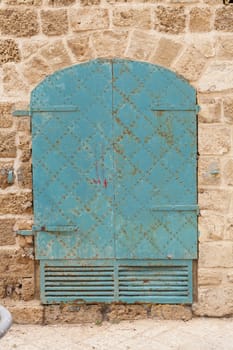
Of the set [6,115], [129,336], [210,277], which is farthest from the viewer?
[210,277]

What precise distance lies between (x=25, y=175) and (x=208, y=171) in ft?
4.90

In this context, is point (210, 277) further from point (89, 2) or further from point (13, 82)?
point (89, 2)

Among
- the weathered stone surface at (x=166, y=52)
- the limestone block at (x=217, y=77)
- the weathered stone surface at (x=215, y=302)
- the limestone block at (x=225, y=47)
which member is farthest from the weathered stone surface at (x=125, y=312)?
the limestone block at (x=225, y=47)

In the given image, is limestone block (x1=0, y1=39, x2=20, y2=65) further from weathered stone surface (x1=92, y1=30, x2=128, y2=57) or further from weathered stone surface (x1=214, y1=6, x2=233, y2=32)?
weathered stone surface (x1=214, y1=6, x2=233, y2=32)

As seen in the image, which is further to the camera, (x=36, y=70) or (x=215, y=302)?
(x=215, y=302)

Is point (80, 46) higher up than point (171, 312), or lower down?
higher up

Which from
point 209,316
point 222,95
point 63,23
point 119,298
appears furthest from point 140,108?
point 209,316

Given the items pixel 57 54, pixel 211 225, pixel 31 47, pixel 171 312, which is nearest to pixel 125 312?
pixel 171 312

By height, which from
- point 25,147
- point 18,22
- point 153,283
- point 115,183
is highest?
point 18,22

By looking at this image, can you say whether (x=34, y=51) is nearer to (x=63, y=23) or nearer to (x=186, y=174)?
(x=63, y=23)

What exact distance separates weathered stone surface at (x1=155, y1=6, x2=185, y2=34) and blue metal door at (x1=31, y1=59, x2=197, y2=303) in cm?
32

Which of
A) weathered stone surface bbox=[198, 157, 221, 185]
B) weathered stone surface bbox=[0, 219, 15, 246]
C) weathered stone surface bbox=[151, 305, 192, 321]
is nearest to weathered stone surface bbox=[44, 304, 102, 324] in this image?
weathered stone surface bbox=[151, 305, 192, 321]

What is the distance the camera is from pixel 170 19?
147 inches

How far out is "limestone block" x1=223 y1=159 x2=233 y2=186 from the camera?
384 centimetres
